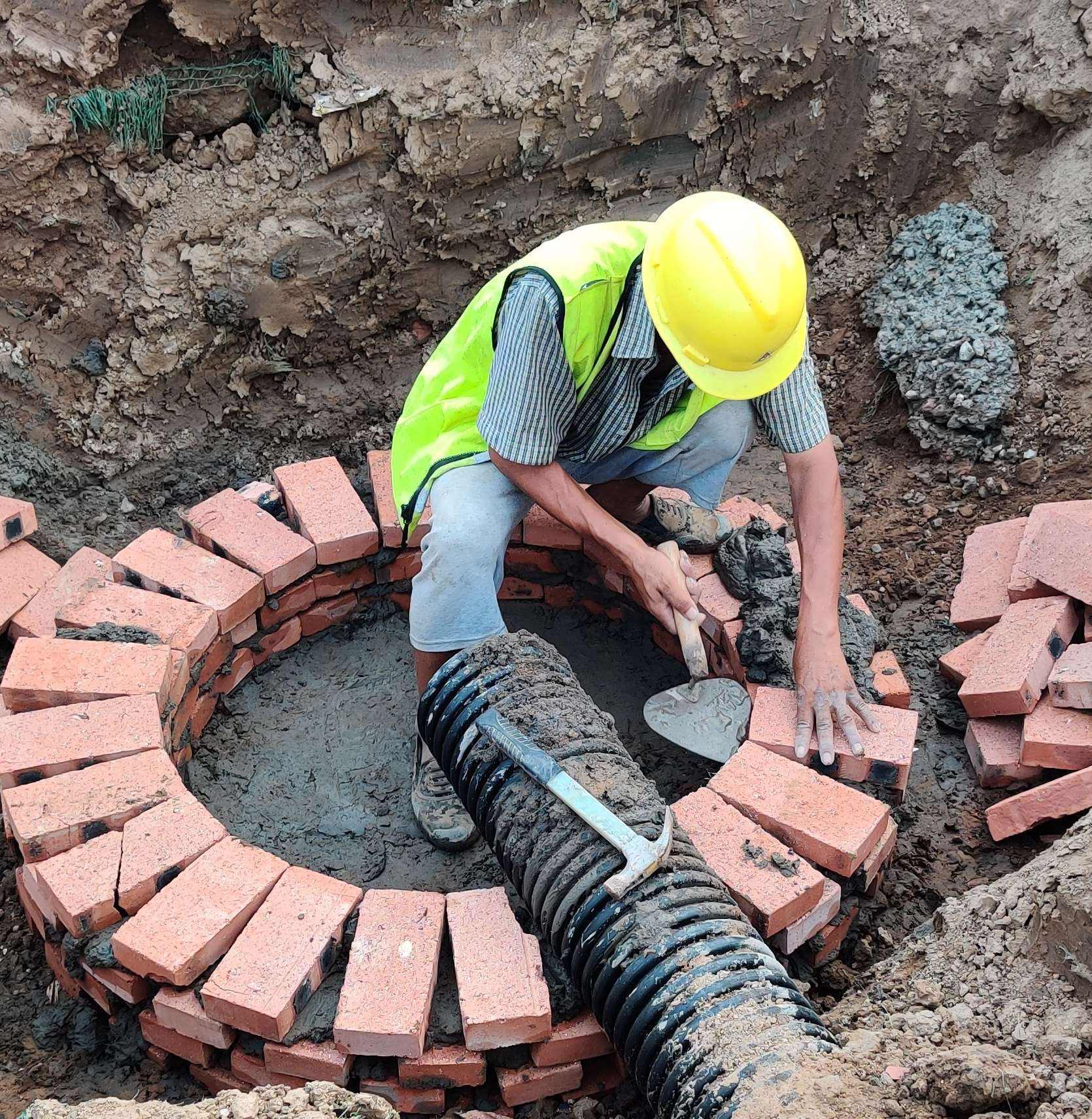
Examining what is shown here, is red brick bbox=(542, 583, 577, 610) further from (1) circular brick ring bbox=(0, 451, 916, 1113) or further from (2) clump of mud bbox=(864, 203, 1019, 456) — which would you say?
(2) clump of mud bbox=(864, 203, 1019, 456)

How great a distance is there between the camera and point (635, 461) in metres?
3.36

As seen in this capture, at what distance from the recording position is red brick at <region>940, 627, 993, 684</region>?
332 cm

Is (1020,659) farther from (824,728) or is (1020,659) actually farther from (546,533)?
(546,533)

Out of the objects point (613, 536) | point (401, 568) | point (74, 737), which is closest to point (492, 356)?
point (613, 536)

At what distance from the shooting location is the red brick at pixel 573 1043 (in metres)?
2.46

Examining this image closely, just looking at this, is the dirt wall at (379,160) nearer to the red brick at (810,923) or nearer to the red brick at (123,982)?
the red brick at (123,982)

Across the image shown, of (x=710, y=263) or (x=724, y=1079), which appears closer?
(x=724, y=1079)

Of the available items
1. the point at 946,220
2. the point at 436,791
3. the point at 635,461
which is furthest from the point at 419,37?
the point at 436,791

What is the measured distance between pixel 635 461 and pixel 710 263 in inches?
36.3

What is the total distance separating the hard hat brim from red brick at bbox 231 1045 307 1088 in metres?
1.91

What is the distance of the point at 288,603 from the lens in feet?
12.2

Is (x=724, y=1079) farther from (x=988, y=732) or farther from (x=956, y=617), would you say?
(x=956, y=617)

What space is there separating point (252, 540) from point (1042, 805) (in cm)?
249

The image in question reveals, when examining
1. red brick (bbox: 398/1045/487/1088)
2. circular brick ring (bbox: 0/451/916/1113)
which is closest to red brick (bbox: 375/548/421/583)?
circular brick ring (bbox: 0/451/916/1113)
